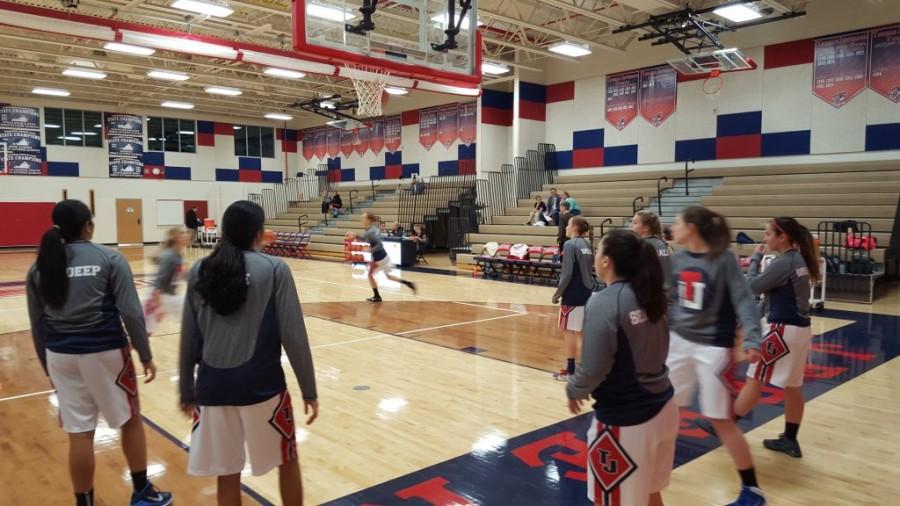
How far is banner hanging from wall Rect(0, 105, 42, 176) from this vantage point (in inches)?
841

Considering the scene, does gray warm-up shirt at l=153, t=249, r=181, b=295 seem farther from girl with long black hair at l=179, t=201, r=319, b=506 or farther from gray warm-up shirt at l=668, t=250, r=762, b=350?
gray warm-up shirt at l=668, t=250, r=762, b=350

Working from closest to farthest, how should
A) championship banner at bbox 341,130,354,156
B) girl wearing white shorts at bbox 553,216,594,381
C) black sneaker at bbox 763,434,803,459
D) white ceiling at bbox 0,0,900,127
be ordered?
1. black sneaker at bbox 763,434,803,459
2. girl wearing white shorts at bbox 553,216,594,381
3. white ceiling at bbox 0,0,900,127
4. championship banner at bbox 341,130,354,156

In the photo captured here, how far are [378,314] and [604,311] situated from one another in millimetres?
7141

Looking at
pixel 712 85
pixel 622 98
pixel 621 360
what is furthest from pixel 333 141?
pixel 621 360

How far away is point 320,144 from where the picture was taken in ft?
88.4

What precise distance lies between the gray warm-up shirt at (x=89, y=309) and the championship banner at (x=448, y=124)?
60.4 ft

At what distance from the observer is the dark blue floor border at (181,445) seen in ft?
10.7

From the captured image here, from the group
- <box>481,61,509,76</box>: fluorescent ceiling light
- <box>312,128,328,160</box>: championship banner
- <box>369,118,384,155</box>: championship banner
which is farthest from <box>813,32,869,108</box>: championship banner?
<box>312,128,328,160</box>: championship banner

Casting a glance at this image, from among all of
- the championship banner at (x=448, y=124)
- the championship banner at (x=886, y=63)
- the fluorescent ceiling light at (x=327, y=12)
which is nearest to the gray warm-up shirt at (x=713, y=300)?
the fluorescent ceiling light at (x=327, y=12)

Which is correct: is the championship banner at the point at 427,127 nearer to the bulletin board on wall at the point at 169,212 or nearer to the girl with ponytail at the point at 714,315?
the bulletin board on wall at the point at 169,212

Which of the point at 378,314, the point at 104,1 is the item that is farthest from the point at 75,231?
the point at 104,1

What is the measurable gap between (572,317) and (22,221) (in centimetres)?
2322

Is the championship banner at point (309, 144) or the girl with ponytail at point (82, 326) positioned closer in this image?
the girl with ponytail at point (82, 326)

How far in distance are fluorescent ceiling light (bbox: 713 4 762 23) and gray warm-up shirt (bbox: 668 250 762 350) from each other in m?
10.4
